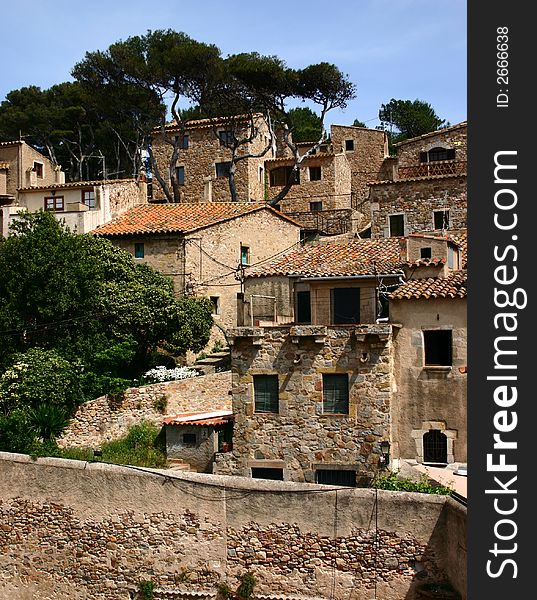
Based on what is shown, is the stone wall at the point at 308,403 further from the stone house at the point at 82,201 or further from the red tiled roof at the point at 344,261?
the stone house at the point at 82,201

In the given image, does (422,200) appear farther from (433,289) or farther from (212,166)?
(433,289)

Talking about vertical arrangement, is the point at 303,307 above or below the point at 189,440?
above

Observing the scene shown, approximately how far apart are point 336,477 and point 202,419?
5613 mm

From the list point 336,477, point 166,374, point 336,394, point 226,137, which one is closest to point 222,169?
point 226,137

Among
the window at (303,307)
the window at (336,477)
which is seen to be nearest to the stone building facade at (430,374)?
the window at (336,477)

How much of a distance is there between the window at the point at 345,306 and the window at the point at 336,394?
2.74m

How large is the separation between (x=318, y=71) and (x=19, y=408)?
1154 inches

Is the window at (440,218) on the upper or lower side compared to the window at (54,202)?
lower

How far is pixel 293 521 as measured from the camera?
20.2 metres

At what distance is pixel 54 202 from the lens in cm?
4419

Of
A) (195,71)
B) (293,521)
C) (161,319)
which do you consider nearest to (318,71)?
(195,71)

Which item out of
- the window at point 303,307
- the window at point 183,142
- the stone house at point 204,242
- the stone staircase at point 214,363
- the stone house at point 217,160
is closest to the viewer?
the window at point 303,307

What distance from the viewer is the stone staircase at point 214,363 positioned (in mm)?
32250

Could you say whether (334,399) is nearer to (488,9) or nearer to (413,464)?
(413,464)
